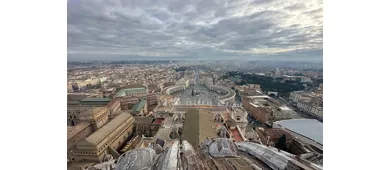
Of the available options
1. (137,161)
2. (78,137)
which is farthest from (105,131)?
(137,161)

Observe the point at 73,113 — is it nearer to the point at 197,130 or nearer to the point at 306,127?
the point at 197,130

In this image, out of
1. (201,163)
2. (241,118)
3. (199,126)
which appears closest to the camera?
(201,163)

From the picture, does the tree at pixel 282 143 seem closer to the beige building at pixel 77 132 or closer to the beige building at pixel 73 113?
the beige building at pixel 77 132

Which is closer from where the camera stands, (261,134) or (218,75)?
(261,134)

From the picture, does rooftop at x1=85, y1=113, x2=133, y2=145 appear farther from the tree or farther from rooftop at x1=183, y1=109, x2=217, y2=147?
the tree

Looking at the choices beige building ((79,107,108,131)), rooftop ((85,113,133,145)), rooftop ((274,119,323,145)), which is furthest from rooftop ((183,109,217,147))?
beige building ((79,107,108,131))

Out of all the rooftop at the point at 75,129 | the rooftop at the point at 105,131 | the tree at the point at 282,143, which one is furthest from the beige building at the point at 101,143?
the tree at the point at 282,143
